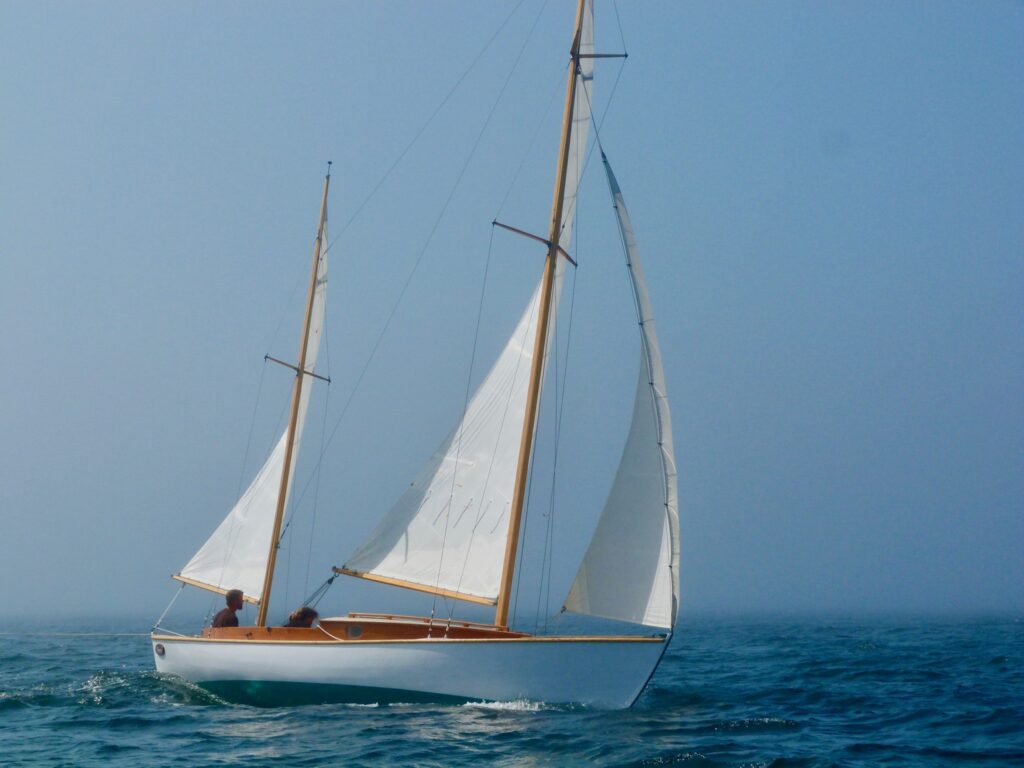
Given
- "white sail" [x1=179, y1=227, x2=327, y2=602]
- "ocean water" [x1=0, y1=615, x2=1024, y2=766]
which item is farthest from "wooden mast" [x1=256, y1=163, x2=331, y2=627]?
"ocean water" [x1=0, y1=615, x2=1024, y2=766]

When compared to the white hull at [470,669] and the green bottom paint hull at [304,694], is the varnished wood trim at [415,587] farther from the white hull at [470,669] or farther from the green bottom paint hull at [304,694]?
the green bottom paint hull at [304,694]

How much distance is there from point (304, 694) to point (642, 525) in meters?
7.28

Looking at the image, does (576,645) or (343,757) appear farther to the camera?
(576,645)

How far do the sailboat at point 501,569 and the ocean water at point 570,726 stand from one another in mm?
553

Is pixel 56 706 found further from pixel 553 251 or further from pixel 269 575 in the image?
pixel 553 251

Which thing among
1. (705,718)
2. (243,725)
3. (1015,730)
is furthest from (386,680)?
(1015,730)

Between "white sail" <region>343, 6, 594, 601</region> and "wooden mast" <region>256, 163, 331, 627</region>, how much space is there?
489cm

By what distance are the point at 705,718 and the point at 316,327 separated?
1430cm

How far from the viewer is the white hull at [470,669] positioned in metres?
18.0

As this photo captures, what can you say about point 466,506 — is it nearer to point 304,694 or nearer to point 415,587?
point 415,587

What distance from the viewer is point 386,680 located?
1908cm

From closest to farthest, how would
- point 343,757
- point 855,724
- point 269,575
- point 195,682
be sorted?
point 343,757 < point 855,724 < point 195,682 < point 269,575

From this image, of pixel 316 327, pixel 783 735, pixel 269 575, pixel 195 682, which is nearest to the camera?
pixel 783 735

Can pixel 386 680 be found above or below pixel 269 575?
below
